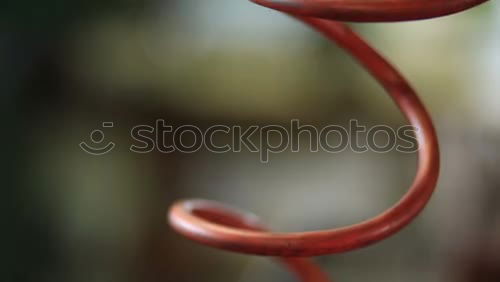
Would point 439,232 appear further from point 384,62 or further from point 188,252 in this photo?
point 384,62

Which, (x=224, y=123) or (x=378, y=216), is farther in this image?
(x=224, y=123)

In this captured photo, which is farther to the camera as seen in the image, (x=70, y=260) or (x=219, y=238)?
(x=70, y=260)

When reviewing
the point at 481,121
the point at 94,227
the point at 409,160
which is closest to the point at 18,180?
the point at 94,227

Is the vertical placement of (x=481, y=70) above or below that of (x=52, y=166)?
above

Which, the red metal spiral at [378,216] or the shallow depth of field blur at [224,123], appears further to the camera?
the shallow depth of field blur at [224,123]
